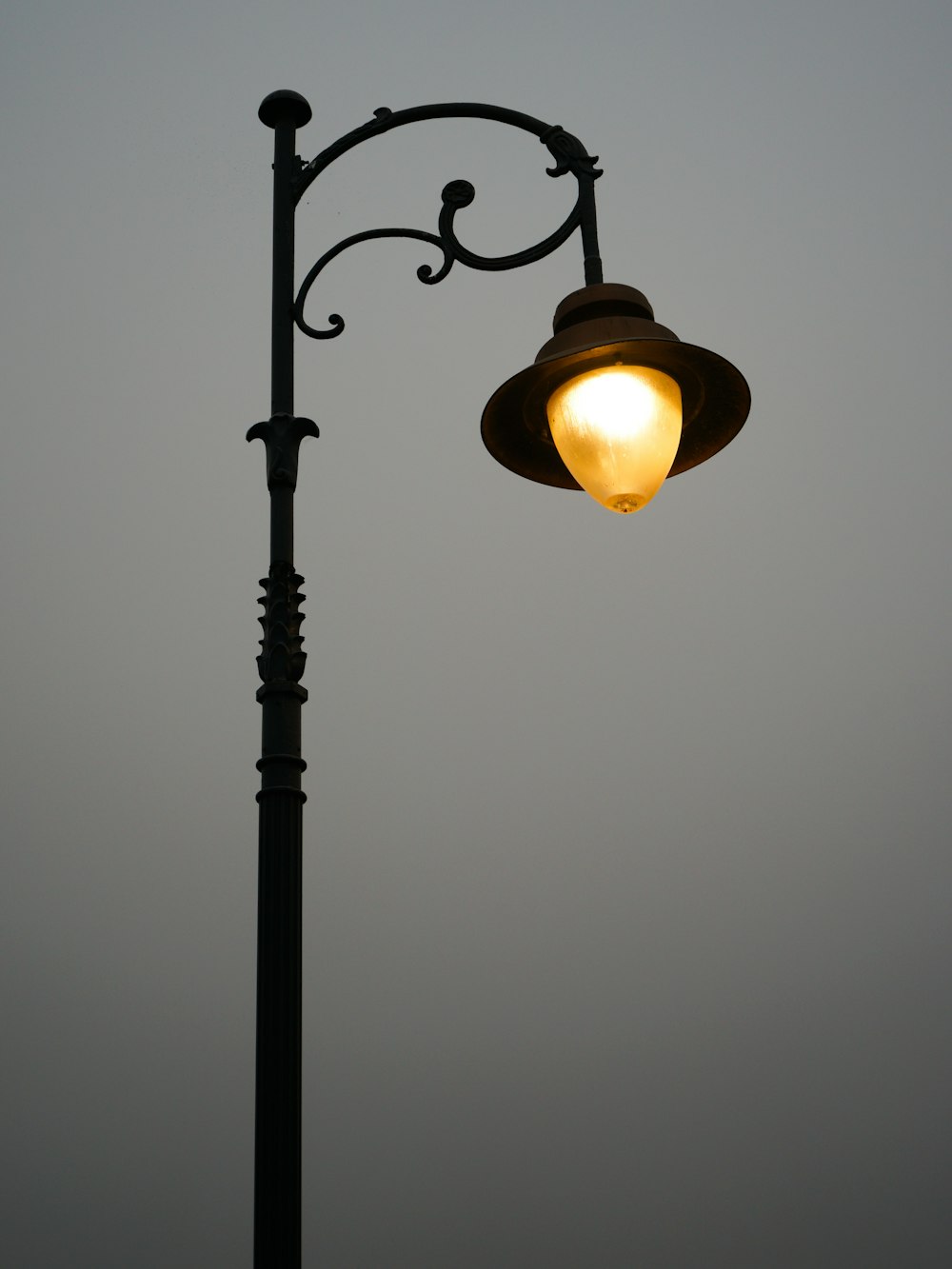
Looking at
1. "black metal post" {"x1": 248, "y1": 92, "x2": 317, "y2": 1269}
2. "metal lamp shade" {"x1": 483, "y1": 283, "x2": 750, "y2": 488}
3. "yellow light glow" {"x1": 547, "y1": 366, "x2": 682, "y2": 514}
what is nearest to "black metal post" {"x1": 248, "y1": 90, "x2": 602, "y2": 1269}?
"black metal post" {"x1": 248, "y1": 92, "x2": 317, "y2": 1269}

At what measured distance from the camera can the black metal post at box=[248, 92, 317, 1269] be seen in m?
3.01

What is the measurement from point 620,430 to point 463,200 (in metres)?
1.20

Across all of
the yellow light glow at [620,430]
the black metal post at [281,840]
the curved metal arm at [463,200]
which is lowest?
the black metal post at [281,840]

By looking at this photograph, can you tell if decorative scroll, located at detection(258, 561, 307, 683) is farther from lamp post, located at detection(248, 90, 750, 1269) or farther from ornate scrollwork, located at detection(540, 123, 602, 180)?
ornate scrollwork, located at detection(540, 123, 602, 180)

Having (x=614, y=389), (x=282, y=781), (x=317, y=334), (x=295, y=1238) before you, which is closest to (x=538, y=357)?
(x=614, y=389)

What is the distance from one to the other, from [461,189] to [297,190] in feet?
2.08

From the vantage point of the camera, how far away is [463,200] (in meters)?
4.59

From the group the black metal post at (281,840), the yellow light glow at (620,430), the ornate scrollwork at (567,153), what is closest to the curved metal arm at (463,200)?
the ornate scrollwork at (567,153)

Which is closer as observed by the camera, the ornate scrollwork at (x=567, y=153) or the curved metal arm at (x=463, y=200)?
the curved metal arm at (x=463, y=200)

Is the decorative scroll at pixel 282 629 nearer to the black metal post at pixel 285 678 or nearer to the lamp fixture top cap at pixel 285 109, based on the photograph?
the black metal post at pixel 285 678

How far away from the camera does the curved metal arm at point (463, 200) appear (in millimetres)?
4355

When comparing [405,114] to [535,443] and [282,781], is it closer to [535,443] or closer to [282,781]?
[535,443]

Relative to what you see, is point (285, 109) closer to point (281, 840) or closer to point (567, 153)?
point (567, 153)

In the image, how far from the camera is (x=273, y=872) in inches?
130
